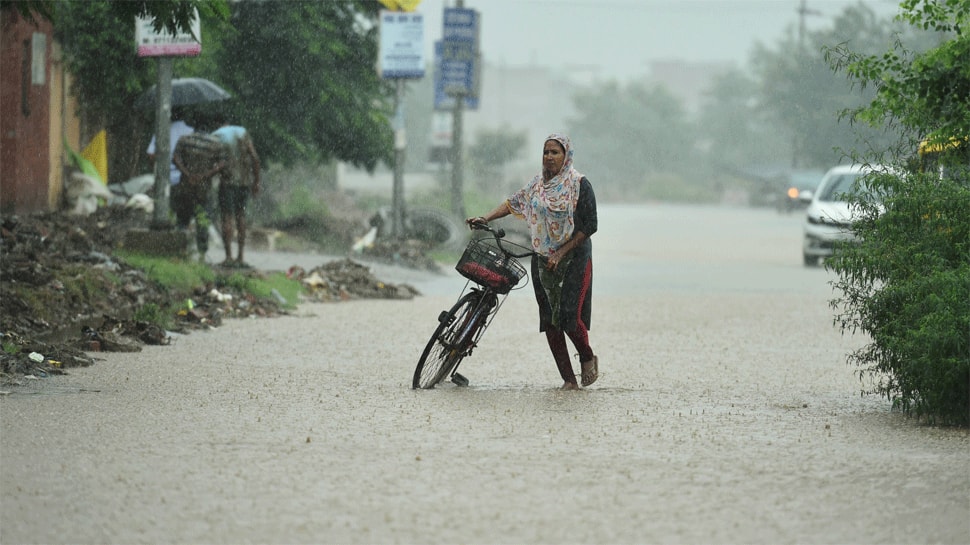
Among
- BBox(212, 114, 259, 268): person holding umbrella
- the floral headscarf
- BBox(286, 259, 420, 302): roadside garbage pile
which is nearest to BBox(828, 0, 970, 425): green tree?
the floral headscarf

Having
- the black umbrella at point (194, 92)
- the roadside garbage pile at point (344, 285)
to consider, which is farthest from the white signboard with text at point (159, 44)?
the black umbrella at point (194, 92)

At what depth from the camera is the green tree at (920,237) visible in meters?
7.96

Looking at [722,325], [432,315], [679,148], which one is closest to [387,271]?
[432,315]

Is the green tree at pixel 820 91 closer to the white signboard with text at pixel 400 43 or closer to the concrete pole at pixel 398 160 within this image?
the concrete pole at pixel 398 160

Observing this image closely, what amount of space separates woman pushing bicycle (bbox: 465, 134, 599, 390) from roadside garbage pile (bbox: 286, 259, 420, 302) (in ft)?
24.4

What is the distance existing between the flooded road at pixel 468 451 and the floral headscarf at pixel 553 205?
96cm

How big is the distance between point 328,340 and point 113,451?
5931mm

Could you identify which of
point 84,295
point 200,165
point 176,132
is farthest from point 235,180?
point 176,132

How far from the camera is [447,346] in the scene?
31.4 ft

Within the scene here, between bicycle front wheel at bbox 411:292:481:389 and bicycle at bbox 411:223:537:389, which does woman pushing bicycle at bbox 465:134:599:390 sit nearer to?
bicycle at bbox 411:223:537:389

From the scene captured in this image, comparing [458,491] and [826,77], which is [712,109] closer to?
[826,77]

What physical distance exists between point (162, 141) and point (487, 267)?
25.9 feet

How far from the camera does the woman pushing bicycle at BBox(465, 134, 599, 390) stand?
9523 millimetres

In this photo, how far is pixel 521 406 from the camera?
28.9 feet
